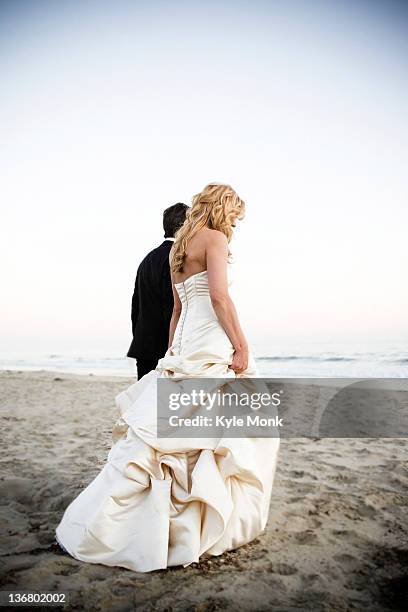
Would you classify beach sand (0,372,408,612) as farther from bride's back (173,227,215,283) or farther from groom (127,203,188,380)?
bride's back (173,227,215,283)

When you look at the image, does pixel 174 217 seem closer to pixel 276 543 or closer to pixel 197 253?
pixel 197 253

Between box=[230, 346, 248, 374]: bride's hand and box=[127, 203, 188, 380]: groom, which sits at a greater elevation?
box=[127, 203, 188, 380]: groom

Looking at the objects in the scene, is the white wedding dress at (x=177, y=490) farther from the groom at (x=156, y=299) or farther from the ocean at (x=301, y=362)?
the ocean at (x=301, y=362)

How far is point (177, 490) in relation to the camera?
2.55 metres

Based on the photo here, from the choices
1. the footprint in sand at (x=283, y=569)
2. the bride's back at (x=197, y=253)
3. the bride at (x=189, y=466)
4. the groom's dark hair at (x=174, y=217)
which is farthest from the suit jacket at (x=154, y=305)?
the footprint in sand at (x=283, y=569)

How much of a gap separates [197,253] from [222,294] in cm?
33

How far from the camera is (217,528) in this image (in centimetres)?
246

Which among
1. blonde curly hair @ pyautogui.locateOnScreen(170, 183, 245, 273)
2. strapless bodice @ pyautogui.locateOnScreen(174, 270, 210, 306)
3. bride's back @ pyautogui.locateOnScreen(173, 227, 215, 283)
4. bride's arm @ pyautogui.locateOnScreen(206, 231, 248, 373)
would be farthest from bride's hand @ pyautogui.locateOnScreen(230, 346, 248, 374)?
blonde curly hair @ pyautogui.locateOnScreen(170, 183, 245, 273)

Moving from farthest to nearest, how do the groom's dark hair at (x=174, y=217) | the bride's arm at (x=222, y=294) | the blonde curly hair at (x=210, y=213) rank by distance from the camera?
the groom's dark hair at (x=174, y=217) < the blonde curly hair at (x=210, y=213) < the bride's arm at (x=222, y=294)

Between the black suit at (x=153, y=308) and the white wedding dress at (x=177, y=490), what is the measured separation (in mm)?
848

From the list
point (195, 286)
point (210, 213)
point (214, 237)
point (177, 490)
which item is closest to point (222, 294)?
point (195, 286)

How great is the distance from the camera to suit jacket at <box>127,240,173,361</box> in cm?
372

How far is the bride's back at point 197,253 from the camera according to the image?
9.31ft

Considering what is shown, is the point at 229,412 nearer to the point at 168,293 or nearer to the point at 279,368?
the point at 168,293
